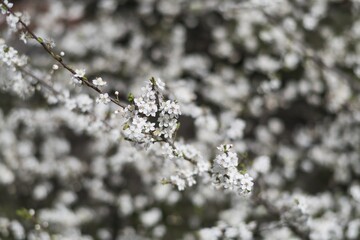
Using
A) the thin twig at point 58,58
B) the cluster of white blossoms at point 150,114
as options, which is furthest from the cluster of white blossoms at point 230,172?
the thin twig at point 58,58

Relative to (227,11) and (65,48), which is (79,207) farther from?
(227,11)

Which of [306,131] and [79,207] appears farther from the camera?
[306,131]

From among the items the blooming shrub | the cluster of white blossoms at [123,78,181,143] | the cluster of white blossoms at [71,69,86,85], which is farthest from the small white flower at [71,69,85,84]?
the blooming shrub

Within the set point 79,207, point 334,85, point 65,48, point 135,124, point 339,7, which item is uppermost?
point 339,7

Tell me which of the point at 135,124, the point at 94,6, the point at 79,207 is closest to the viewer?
the point at 135,124

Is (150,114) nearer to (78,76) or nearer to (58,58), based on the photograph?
(78,76)

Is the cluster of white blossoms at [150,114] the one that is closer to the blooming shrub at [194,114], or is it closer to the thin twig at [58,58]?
the thin twig at [58,58]

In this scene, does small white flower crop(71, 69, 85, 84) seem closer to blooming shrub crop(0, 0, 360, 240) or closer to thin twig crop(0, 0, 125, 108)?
thin twig crop(0, 0, 125, 108)

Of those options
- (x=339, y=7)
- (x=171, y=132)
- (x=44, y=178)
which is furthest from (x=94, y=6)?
(x=171, y=132)

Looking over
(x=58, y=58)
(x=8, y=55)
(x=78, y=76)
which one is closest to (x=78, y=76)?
(x=78, y=76)
